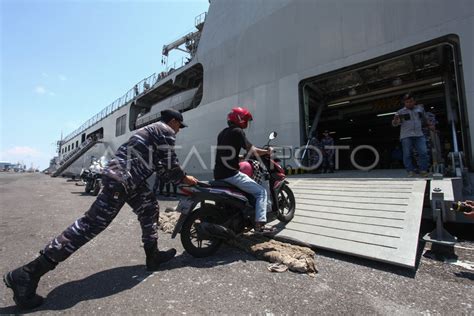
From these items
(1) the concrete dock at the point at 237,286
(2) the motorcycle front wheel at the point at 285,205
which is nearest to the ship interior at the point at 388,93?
(2) the motorcycle front wheel at the point at 285,205

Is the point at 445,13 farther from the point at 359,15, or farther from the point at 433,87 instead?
the point at 433,87

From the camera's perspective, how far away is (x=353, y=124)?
1703 cm

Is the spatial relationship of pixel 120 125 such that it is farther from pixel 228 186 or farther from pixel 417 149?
pixel 417 149

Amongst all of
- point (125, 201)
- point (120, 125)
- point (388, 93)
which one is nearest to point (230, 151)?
point (125, 201)

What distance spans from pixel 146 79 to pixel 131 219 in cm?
1792

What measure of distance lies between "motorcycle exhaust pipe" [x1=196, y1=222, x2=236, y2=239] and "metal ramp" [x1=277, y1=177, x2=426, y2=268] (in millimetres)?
1023

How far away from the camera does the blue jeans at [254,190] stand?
10.6 feet

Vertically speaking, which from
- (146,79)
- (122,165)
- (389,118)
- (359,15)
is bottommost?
(122,165)

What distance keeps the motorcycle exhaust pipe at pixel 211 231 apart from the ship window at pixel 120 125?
22794 mm

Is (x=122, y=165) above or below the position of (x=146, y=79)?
below

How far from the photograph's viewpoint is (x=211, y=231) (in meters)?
3.01

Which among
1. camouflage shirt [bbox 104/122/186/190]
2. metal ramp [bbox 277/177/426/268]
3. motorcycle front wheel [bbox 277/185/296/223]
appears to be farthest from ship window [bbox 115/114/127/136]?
camouflage shirt [bbox 104/122/186/190]

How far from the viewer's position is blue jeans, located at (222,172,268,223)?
3246 millimetres

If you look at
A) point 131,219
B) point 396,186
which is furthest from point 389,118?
point 131,219
